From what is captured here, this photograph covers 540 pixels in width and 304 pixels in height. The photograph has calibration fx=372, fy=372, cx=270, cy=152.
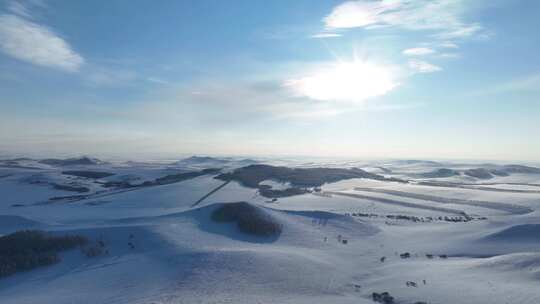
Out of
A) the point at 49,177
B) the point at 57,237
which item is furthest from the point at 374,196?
the point at 49,177

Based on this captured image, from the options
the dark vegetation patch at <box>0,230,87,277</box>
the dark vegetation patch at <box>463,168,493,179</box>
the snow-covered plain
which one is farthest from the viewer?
the dark vegetation patch at <box>463,168,493,179</box>

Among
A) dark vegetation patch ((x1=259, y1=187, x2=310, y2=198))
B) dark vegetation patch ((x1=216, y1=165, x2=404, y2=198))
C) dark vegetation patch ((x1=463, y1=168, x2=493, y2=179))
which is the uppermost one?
dark vegetation patch ((x1=463, y1=168, x2=493, y2=179))

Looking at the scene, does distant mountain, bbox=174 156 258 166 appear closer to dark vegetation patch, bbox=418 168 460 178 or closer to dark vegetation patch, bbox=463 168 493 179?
dark vegetation patch, bbox=418 168 460 178

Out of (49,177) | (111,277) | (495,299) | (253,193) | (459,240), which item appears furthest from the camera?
(49,177)

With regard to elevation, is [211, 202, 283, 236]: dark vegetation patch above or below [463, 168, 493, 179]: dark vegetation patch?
below

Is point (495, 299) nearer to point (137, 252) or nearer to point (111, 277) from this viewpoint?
point (111, 277)

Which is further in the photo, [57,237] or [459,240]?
[459,240]

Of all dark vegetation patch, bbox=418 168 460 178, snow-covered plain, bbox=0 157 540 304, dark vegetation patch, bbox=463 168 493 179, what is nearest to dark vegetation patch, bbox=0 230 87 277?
snow-covered plain, bbox=0 157 540 304

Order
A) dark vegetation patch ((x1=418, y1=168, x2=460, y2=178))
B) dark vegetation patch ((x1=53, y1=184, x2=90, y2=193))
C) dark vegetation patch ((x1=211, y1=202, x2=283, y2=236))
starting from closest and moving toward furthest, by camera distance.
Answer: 1. dark vegetation patch ((x1=211, y1=202, x2=283, y2=236))
2. dark vegetation patch ((x1=53, y1=184, x2=90, y2=193))
3. dark vegetation patch ((x1=418, y1=168, x2=460, y2=178))

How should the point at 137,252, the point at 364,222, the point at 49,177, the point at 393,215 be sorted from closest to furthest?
the point at 137,252, the point at 364,222, the point at 393,215, the point at 49,177
